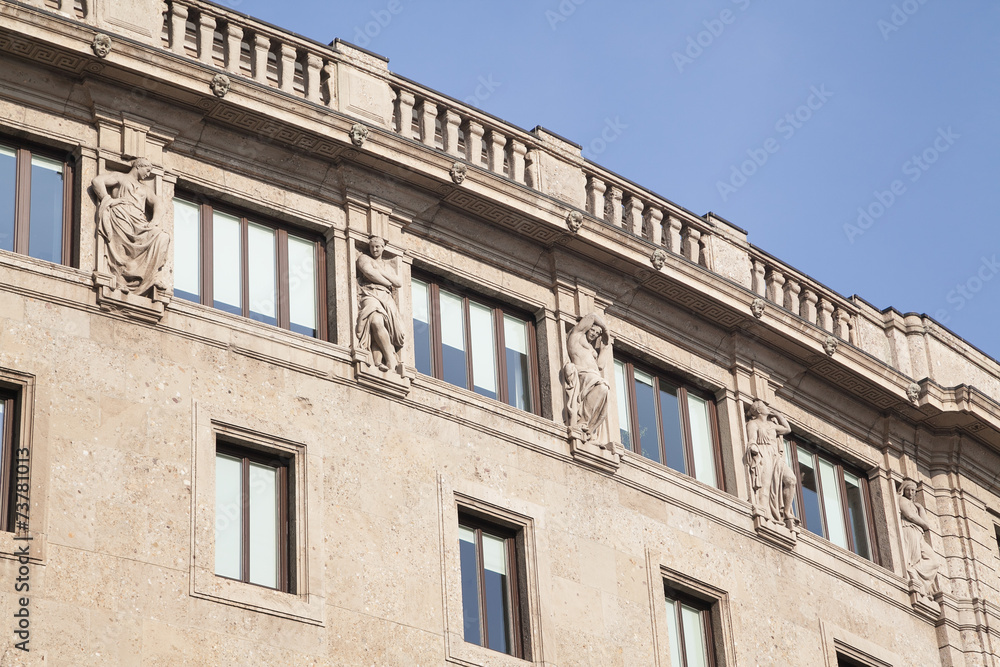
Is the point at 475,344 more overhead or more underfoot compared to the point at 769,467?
more overhead

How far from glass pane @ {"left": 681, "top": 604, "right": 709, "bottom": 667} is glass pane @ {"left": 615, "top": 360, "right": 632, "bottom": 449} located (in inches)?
119

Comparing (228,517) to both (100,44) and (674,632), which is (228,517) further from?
(674,632)

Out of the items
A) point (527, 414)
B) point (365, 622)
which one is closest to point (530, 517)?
point (527, 414)

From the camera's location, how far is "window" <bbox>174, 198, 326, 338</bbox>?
31.3 m

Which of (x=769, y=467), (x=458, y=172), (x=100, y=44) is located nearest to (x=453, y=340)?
(x=458, y=172)

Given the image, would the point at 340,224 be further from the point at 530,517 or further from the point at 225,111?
the point at 530,517

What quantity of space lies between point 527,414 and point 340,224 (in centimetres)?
438

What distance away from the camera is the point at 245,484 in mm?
29891

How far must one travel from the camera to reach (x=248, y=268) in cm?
3183

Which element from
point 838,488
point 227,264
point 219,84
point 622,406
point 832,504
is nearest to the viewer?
point 219,84

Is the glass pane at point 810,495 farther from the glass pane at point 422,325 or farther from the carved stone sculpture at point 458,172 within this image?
the carved stone sculpture at point 458,172

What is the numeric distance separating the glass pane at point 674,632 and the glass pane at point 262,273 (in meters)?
8.36

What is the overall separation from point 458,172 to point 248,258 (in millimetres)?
3912

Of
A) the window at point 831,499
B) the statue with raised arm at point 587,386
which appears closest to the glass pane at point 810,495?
the window at point 831,499
